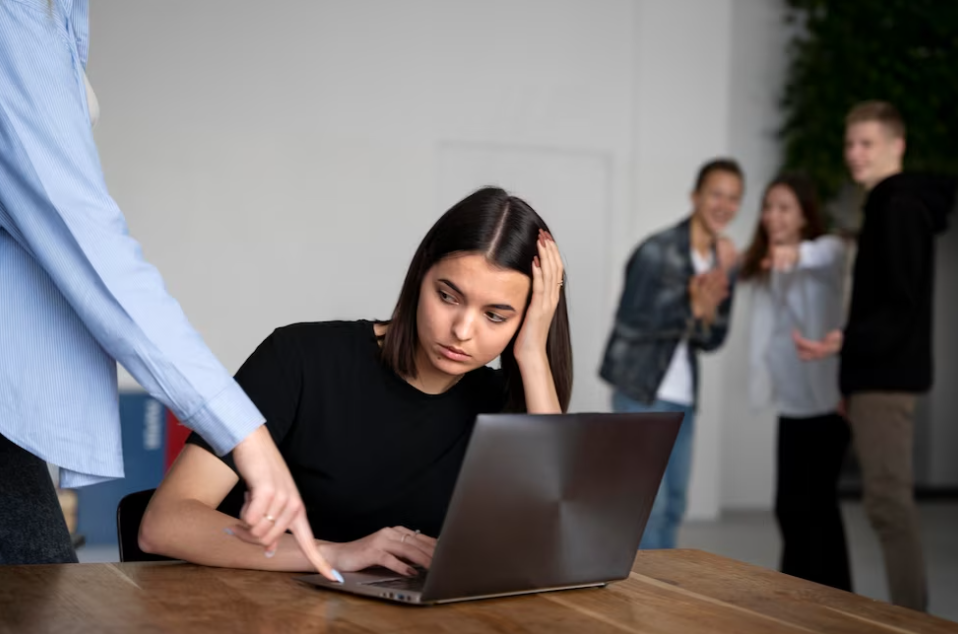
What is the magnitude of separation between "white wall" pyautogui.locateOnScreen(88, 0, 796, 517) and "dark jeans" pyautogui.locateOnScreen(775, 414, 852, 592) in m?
2.12

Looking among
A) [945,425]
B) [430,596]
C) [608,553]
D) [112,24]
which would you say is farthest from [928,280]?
[945,425]

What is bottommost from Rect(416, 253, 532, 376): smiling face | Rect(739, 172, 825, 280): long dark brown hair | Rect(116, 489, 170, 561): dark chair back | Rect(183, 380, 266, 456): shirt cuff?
Rect(116, 489, 170, 561): dark chair back

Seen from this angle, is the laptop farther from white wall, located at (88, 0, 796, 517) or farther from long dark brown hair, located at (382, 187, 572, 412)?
white wall, located at (88, 0, 796, 517)

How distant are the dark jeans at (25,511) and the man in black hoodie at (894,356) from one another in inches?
108

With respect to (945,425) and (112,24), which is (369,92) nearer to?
(112,24)

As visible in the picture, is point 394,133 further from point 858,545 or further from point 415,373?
point 415,373

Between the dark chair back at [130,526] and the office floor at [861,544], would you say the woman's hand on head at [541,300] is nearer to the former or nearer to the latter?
the dark chair back at [130,526]

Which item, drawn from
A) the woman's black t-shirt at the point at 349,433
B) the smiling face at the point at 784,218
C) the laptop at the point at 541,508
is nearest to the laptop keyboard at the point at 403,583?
the laptop at the point at 541,508

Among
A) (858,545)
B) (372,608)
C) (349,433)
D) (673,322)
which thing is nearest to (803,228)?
(673,322)

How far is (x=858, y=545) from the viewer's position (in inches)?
227

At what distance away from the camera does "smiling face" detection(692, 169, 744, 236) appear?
4359 millimetres

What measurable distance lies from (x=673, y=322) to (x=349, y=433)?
107 inches

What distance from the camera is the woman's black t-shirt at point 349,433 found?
1.77 metres

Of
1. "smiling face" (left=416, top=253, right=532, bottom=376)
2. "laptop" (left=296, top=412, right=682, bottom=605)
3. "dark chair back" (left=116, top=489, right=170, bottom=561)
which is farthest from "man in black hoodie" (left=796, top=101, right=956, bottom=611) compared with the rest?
"dark chair back" (left=116, top=489, right=170, bottom=561)
